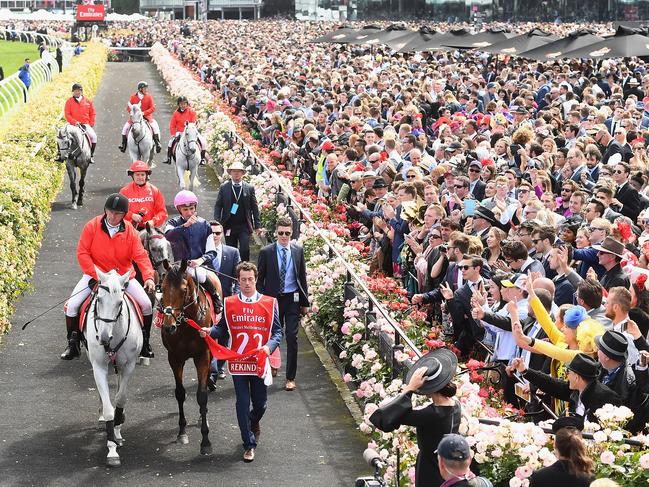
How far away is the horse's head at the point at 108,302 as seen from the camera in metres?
9.87

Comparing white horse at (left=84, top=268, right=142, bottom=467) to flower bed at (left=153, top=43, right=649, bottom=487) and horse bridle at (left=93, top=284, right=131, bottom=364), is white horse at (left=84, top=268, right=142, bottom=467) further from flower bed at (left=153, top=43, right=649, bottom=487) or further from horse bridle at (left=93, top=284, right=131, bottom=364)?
flower bed at (left=153, top=43, right=649, bottom=487)

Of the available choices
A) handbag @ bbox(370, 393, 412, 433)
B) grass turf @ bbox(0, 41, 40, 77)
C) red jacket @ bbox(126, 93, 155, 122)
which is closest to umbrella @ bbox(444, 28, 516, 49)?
red jacket @ bbox(126, 93, 155, 122)

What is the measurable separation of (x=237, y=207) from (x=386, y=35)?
22.3 meters

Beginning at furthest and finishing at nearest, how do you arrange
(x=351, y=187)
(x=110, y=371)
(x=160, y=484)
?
(x=351, y=187) < (x=110, y=371) < (x=160, y=484)

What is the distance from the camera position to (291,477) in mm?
9742

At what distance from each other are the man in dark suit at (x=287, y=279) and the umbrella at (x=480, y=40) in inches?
745

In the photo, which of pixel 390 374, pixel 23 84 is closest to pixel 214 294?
pixel 390 374

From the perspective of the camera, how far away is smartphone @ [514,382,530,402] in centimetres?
944

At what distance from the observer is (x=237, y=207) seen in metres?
15.4

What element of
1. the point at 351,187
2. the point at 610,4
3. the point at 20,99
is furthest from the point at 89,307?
the point at 610,4

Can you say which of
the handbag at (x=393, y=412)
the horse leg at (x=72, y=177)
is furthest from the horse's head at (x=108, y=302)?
the horse leg at (x=72, y=177)

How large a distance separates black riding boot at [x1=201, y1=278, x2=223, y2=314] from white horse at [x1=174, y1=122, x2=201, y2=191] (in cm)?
1044

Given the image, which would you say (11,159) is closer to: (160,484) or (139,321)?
(139,321)

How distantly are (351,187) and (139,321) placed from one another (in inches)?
271
